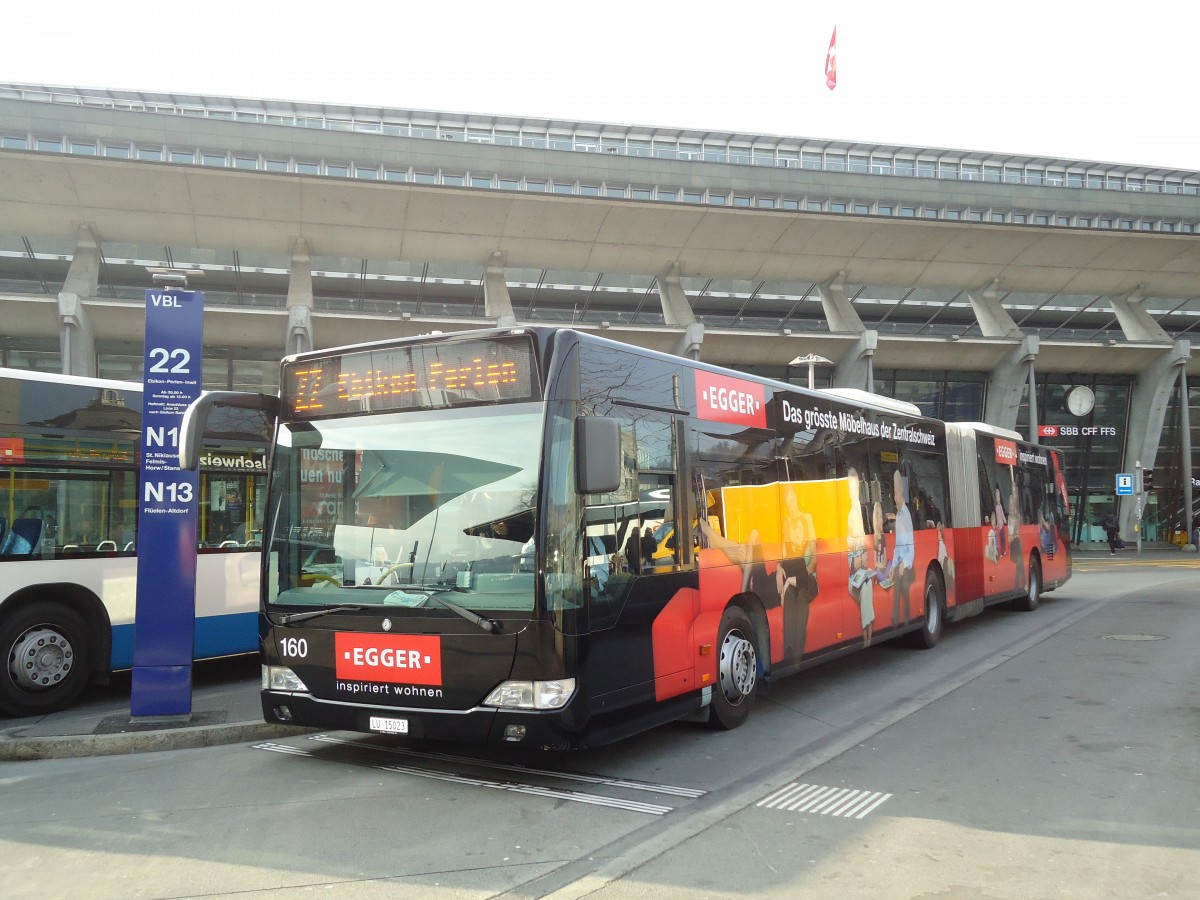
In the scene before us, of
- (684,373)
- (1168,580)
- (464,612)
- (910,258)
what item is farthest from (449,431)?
(910,258)

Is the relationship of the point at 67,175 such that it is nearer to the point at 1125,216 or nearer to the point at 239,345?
the point at 239,345

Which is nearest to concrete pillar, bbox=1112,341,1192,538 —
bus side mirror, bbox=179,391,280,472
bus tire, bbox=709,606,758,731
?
bus tire, bbox=709,606,758,731

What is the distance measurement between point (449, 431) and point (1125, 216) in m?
35.3

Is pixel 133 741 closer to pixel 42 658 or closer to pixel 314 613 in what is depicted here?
pixel 42 658

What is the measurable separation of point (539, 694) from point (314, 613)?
67.0 inches

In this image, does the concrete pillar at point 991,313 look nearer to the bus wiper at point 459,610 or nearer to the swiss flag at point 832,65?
the swiss flag at point 832,65

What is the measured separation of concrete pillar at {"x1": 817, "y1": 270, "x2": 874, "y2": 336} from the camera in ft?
105

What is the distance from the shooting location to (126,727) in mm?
7914

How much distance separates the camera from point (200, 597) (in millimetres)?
9789

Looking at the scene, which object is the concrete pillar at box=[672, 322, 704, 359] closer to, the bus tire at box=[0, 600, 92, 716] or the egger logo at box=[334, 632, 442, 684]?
the bus tire at box=[0, 600, 92, 716]

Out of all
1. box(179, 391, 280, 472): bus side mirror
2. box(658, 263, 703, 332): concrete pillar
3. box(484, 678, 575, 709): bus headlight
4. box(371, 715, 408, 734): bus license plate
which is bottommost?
box(371, 715, 408, 734): bus license plate

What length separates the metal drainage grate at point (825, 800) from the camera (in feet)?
18.8

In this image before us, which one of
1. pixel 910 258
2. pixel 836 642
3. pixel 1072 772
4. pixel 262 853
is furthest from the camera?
pixel 910 258

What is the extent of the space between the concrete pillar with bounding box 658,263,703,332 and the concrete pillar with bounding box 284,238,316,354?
1037 cm
